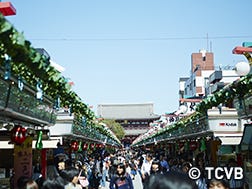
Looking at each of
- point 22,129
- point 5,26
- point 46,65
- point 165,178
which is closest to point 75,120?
point 22,129

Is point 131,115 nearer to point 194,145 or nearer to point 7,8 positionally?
point 194,145

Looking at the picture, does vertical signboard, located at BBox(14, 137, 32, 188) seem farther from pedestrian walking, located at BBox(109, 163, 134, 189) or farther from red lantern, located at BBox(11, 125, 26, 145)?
pedestrian walking, located at BBox(109, 163, 134, 189)

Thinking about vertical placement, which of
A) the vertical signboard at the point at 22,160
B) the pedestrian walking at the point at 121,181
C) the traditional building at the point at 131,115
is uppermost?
the traditional building at the point at 131,115

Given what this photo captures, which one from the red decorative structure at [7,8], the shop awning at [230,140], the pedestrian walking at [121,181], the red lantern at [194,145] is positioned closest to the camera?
the red decorative structure at [7,8]

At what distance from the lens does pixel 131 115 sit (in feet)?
355

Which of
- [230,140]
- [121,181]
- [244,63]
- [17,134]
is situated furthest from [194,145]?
[17,134]

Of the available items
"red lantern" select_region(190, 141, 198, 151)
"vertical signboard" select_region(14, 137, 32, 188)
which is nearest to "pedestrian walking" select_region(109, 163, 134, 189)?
"vertical signboard" select_region(14, 137, 32, 188)

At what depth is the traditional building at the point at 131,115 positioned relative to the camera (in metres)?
106

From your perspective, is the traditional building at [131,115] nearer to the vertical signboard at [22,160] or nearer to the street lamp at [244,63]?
the street lamp at [244,63]

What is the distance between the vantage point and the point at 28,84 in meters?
7.16

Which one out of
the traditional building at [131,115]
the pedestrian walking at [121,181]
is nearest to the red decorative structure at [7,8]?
the pedestrian walking at [121,181]

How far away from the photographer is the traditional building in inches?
4176

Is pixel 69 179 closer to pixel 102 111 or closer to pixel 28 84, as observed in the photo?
pixel 28 84

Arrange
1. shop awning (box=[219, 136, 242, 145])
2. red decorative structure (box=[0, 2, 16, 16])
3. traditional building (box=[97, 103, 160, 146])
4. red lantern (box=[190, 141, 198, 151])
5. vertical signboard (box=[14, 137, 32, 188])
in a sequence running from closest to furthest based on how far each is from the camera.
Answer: red decorative structure (box=[0, 2, 16, 16]) < vertical signboard (box=[14, 137, 32, 188]) < shop awning (box=[219, 136, 242, 145]) < red lantern (box=[190, 141, 198, 151]) < traditional building (box=[97, 103, 160, 146])
